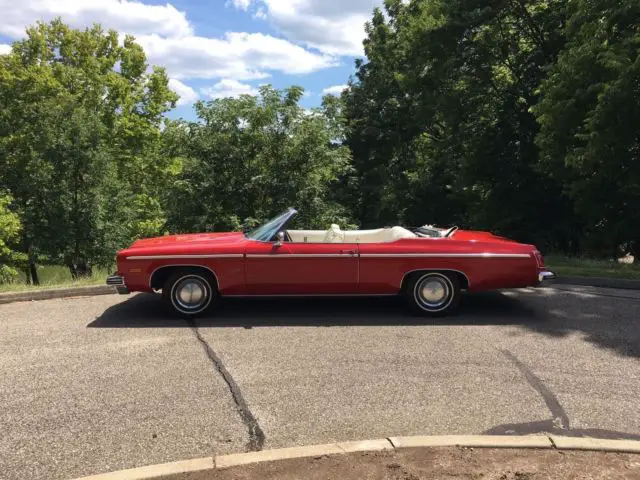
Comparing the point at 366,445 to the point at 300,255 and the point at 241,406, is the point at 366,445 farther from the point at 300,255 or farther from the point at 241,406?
the point at 300,255

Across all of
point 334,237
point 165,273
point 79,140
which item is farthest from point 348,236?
point 79,140

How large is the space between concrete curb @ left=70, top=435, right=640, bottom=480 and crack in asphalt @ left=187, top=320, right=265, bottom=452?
0.20 metres

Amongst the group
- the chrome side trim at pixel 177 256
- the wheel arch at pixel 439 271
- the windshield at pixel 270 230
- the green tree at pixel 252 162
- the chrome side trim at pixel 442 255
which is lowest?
the wheel arch at pixel 439 271

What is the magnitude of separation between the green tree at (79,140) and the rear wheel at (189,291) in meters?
13.5

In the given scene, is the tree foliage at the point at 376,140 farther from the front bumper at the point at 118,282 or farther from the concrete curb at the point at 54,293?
the front bumper at the point at 118,282

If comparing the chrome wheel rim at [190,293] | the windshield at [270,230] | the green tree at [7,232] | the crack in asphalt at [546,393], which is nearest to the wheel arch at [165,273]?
the chrome wheel rim at [190,293]

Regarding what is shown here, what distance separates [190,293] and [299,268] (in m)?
1.32

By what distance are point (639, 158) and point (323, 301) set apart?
10144 mm

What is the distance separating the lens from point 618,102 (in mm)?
11586

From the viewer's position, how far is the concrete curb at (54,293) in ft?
24.1

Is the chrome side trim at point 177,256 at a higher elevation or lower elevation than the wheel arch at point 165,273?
higher

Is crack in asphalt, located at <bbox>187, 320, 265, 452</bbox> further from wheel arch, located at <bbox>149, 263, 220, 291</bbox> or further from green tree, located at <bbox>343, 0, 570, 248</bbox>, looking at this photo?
green tree, located at <bbox>343, 0, 570, 248</bbox>

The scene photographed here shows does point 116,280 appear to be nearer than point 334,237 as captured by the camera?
Yes

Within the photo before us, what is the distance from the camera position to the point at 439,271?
6.39 metres
